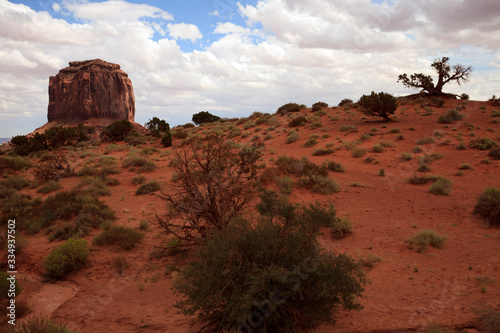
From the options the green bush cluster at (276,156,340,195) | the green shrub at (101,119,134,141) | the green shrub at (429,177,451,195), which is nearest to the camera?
the green shrub at (429,177,451,195)

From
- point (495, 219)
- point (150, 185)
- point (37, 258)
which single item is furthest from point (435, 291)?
point (150, 185)

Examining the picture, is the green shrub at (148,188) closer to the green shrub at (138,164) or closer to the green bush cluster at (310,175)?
the green shrub at (138,164)

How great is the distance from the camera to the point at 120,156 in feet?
75.6

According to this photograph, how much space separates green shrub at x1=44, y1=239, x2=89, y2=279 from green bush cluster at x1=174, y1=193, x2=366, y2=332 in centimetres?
486

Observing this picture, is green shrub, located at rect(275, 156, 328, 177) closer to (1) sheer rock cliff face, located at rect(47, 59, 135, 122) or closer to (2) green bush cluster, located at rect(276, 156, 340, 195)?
(2) green bush cluster, located at rect(276, 156, 340, 195)

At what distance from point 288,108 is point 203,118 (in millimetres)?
15353

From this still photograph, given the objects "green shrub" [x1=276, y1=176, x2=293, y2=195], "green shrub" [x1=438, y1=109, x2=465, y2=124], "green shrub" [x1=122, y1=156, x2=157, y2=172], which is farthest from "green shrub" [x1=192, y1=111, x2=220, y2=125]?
"green shrub" [x1=276, y1=176, x2=293, y2=195]

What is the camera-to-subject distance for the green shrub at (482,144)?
17375 millimetres

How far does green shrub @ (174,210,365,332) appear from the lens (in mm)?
4184

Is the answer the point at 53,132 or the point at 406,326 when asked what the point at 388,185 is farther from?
the point at 53,132

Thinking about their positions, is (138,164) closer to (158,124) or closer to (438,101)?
(158,124)

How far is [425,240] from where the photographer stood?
789cm

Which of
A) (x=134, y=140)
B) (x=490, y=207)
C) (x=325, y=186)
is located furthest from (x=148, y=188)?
→ (x=134, y=140)

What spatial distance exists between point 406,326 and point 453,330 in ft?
2.14
